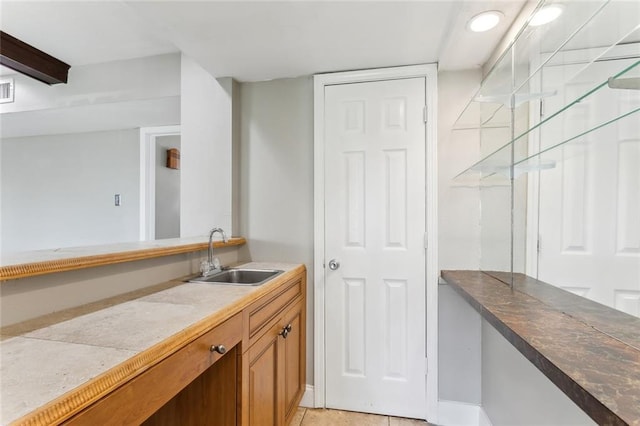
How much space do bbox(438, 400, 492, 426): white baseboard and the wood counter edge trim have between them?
5.72 feet

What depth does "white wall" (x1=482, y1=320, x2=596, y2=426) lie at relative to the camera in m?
1.03

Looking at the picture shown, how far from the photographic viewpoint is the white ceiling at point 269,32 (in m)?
1.36

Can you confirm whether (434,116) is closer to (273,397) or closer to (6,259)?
(273,397)

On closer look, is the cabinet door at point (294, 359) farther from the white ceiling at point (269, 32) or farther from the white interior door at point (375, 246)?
the white ceiling at point (269, 32)

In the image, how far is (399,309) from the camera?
1.86m

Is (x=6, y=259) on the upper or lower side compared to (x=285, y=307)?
upper

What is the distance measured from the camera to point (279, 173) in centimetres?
204

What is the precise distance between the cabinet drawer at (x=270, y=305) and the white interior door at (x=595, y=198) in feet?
4.03

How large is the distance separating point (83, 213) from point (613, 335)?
13.9ft

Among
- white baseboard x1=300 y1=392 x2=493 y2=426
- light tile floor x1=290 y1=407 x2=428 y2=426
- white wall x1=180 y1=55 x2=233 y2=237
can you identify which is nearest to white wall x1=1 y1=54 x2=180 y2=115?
white wall x1=180 y1=55 x2=233 y2=237

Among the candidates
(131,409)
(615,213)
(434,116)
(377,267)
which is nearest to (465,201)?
(434,116)

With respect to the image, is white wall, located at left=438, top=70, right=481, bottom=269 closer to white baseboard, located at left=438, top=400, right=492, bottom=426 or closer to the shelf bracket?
white baseboard, located at left=438, top=400, right=492, bottom=426

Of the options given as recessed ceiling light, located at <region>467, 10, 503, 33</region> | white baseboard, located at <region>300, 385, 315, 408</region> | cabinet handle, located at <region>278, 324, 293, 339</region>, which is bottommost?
white baseboard, located at <region>300, 385, 315, 408</region>

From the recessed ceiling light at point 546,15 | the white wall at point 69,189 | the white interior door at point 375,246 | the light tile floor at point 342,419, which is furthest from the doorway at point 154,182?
the recessed ceiling light at point 546,15
